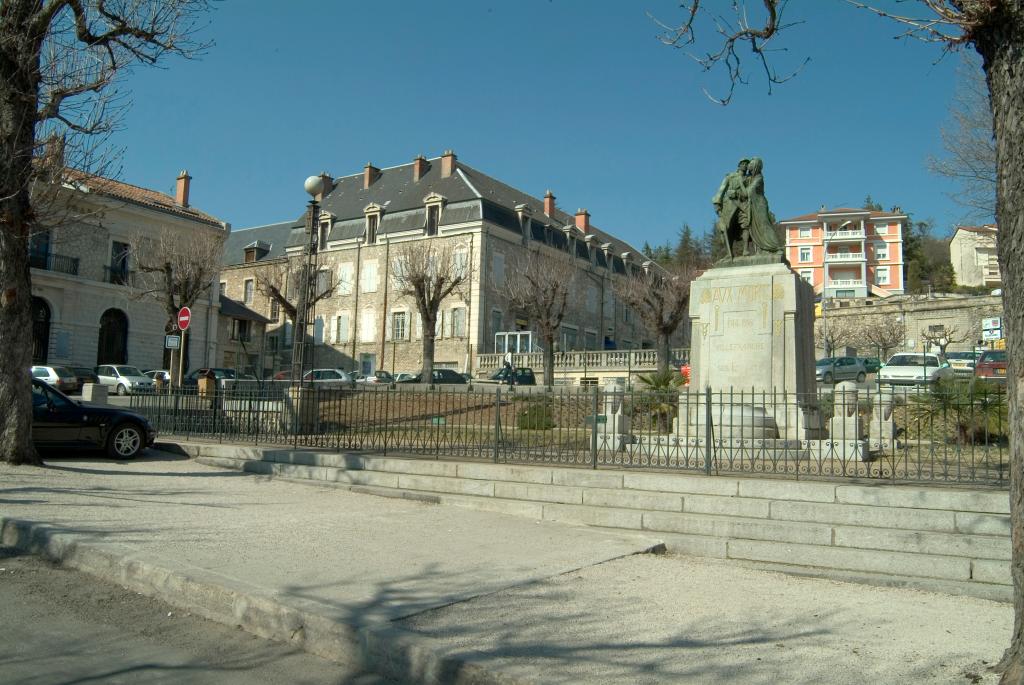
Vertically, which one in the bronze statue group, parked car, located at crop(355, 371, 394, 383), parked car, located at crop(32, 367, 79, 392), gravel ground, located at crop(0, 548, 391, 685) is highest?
the bronze statue group

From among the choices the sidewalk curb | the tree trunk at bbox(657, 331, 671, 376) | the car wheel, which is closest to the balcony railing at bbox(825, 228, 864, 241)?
the tree trunk at bbox(657, 331, 671, 376)

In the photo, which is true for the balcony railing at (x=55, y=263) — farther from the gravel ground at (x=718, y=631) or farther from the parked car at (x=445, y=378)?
the gravel ground at (x=718, y=631)

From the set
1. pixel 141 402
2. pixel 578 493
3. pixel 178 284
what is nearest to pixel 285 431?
pixel 141 402

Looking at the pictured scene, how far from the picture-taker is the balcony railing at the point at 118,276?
123ft

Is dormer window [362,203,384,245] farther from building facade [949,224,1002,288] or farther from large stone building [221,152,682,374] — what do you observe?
building facade [949,224,1002,288]

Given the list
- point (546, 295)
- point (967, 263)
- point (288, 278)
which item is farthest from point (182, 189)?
point (967, 263)

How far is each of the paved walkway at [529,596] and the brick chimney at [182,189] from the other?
4036 centimetres

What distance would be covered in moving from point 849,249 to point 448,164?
44.2 metres

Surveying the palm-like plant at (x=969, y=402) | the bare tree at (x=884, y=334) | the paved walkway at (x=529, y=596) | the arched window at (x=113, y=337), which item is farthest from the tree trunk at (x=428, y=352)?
the bare tree at (x=884, y=334)

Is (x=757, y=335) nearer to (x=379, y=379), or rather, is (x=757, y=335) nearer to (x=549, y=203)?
(x=379, y=379)

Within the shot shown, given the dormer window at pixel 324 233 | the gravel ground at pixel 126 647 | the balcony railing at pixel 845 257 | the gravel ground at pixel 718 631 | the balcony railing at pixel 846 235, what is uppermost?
the balcony railing at pixel 846 235

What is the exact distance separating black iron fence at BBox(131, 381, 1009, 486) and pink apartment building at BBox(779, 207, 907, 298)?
62.8m

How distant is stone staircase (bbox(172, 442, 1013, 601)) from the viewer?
635 cm

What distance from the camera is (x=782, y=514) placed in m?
7.43
